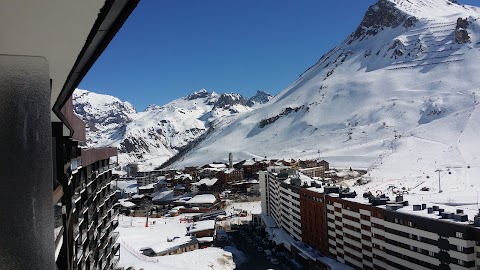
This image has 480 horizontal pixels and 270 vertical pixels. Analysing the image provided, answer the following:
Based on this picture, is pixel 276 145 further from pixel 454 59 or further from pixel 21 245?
pixel 21 245

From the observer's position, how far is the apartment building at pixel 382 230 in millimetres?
27969

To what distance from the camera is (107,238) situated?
83.1ft

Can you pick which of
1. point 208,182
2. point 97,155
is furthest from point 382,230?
point 208,182

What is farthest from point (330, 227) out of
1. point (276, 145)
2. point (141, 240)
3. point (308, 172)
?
point (276, 145)

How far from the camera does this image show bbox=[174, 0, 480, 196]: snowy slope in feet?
354

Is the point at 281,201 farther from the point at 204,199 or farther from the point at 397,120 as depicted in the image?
the point at 397,120

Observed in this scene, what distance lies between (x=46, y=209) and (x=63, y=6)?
122cm

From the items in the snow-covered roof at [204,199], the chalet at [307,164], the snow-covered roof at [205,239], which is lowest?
the snow-covered roof at [205,239]

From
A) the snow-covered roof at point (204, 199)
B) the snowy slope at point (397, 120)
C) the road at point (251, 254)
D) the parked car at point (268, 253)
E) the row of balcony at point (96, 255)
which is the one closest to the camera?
the row of balcony at point (96, 255)

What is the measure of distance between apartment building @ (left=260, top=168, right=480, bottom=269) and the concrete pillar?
98.7 ft

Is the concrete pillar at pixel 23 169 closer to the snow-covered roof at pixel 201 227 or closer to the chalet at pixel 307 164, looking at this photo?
the snow-covered roof at pixel 201 227

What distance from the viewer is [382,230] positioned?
117 feet

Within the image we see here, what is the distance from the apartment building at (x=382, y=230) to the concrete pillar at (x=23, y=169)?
30.1 metres

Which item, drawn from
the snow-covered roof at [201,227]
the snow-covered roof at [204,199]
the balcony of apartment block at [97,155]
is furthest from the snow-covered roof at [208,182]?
the balcony of apartment block at [97,155]
